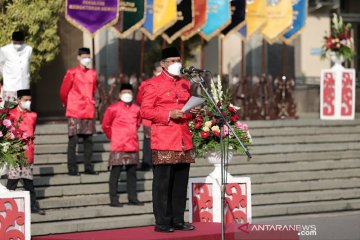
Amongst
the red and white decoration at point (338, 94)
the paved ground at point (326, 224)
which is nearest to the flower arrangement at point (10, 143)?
the paved ground at point (326, 224)

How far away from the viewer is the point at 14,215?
1027 cm

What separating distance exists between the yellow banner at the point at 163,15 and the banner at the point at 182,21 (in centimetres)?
57

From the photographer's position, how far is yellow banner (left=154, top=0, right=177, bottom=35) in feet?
62.3

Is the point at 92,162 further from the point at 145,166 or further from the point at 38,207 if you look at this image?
the point at 38,207

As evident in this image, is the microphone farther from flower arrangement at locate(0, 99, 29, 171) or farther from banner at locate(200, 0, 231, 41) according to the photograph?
banner at locate(200, 0, 231, 41)

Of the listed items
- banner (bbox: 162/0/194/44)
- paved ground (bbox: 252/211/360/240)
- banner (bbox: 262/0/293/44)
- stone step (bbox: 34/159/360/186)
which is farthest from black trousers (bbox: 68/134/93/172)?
banner (bbox: 262/0/293/44)

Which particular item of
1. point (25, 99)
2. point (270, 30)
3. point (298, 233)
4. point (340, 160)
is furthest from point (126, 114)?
point (270, 30)

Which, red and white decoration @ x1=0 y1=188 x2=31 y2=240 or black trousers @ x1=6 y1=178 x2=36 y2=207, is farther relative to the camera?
black trousers @ x1=6 y1=178 x2=36 y2=207

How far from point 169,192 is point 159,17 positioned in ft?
31.5

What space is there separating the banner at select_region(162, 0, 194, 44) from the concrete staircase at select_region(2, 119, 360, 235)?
9.43 feet

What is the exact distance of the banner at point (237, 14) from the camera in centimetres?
2070

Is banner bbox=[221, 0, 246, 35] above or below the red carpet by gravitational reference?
above

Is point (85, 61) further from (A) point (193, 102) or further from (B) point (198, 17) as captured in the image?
(B) point (198, 17)

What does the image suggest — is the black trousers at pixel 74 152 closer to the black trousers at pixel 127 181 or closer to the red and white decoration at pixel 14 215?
the black trousers at pixel 127 181
